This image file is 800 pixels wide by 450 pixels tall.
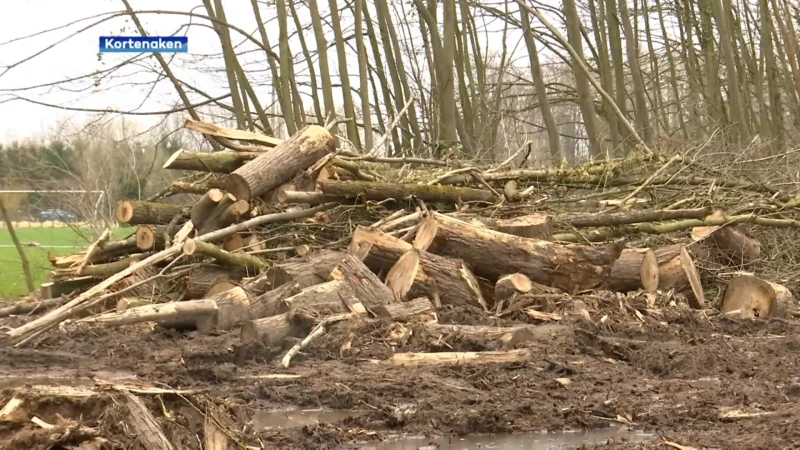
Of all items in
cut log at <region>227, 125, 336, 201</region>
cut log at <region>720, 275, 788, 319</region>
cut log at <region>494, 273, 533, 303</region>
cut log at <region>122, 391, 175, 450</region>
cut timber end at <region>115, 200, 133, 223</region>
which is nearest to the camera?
cut log at <region>122, 391, 175, 450</region>

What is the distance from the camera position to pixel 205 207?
836cm

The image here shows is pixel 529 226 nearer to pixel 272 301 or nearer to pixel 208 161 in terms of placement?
pixel 272 301

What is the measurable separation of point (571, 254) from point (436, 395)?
3.08 m

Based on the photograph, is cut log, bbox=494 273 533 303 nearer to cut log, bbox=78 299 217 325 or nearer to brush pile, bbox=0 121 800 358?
brush pile, bbox=0 121 800 358

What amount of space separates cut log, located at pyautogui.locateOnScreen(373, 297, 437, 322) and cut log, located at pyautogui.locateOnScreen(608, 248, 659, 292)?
2.17 meters

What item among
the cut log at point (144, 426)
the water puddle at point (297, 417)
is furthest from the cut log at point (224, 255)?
the cut log at point (144, 426)

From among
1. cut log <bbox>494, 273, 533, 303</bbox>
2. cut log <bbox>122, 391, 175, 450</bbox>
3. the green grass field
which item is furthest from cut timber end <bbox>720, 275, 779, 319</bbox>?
the green grass field

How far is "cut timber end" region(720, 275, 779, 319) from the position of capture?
26.2 ft

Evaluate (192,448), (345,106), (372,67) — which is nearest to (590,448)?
(192,448)

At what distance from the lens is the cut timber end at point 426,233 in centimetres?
760

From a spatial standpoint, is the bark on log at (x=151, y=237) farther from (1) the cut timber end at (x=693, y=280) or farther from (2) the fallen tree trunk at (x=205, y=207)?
(1) the cut timber end at (x=693, y=280)

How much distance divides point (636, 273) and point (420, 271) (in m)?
2.31

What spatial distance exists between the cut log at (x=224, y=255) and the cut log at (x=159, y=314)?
Answer: 0.78 metres

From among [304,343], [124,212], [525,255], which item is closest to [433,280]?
[525,255]
